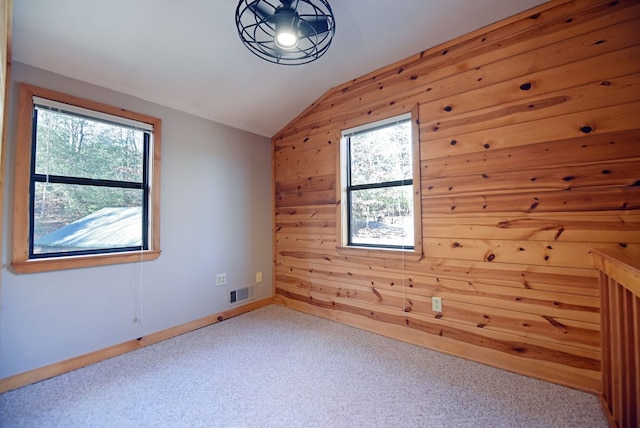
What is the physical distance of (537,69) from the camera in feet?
6.21

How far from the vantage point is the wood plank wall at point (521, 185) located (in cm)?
168

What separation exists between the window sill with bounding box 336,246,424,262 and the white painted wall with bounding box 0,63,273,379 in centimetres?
123

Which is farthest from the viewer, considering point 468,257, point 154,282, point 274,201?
point 274,201

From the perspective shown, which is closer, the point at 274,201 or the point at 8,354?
the point at 8,354

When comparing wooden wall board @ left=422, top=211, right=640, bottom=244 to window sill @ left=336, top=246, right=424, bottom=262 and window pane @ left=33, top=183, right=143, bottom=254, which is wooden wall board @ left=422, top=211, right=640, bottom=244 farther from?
window pane @ left=33, top=183, right=143, bottom=254

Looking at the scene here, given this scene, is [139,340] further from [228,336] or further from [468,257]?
[468,257]

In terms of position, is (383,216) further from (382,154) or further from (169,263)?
(169,263)

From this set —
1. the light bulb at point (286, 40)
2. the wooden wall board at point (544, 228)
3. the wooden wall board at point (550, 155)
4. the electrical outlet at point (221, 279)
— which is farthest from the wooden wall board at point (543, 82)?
the electrical outlet at point (221, 279)

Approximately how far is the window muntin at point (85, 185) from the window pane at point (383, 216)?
2119 millimetres

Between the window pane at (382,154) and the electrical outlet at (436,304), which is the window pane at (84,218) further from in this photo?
the electrical outlet at (436,304)

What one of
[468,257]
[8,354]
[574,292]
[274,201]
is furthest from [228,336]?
[574,292]

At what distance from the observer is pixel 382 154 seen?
2752 millimetres

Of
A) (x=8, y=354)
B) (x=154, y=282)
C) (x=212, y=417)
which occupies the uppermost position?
(x=154, y=282)

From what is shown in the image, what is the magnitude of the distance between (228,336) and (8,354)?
4.81 feet
